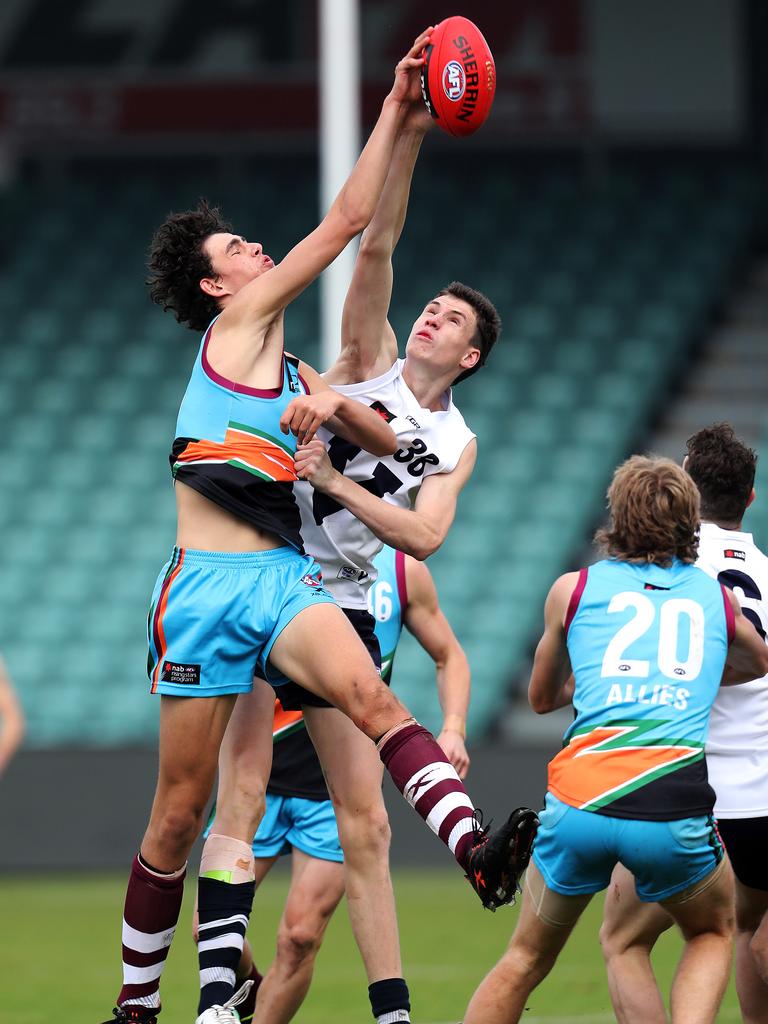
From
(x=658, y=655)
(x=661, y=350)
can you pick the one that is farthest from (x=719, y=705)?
(x=661, y=350)

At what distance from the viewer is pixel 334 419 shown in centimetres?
532

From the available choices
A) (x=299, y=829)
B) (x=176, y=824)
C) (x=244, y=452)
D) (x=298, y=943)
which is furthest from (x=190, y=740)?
(x=299, y=829)

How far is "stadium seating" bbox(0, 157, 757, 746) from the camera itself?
13.8 metres

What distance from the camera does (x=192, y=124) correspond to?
16938 mm

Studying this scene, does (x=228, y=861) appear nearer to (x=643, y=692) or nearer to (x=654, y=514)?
(x=643, y=692)

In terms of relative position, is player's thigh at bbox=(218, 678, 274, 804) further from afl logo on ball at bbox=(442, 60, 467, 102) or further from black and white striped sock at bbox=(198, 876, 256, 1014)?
afl logo on ball at bbox=(442, 60, 467, 102)

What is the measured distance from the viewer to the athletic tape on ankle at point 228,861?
208 inches

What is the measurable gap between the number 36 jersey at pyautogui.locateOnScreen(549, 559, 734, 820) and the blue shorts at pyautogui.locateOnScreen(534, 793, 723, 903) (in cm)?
3

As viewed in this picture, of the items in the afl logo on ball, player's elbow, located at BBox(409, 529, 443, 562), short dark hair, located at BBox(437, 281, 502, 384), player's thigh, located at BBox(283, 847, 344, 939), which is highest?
the afl logo on ball

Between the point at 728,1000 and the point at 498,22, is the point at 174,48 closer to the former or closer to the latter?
the point at 498,22

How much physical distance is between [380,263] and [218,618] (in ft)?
4.41

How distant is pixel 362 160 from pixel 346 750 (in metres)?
1.84

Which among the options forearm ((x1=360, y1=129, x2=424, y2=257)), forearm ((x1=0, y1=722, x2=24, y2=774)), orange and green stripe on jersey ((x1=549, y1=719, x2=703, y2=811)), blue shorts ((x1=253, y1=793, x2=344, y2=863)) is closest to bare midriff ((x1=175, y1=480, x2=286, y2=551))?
forearm ((x1=360, y1=129, x2=424, y2=257))

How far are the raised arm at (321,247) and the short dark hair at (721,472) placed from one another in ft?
4.42
